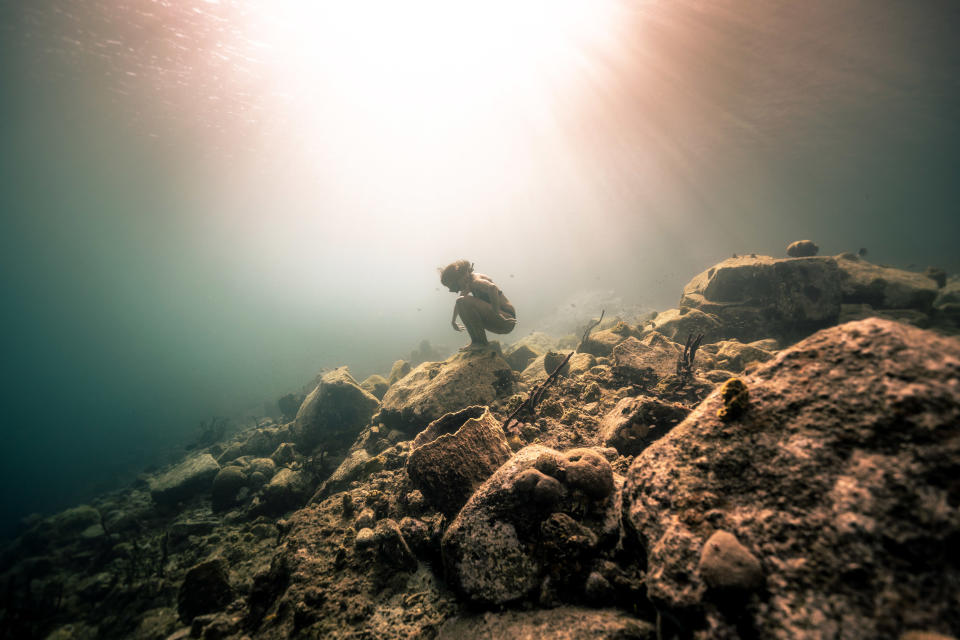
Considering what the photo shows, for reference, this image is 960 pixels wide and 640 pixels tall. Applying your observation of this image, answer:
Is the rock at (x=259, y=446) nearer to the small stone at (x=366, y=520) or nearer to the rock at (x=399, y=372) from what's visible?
the rock at (x=399, y=372)

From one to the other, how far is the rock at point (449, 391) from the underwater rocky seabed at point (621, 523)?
0.08 m

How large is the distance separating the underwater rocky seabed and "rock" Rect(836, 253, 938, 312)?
63 centimetres

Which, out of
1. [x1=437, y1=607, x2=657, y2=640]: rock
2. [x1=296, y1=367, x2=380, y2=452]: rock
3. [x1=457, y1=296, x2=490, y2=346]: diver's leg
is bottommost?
[x1=437, y1=607, x2=657, y2=640]: rock

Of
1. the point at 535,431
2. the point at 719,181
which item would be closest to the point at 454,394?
the point at 535,431

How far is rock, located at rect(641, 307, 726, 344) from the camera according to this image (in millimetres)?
8789

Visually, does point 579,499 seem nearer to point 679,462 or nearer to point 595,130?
point 679,462

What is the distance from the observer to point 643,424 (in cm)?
411

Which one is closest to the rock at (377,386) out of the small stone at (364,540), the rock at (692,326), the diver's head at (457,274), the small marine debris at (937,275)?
the diver's head at (457,274)

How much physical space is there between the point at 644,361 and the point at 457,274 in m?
5.35

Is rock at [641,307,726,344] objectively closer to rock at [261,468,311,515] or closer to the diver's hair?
the diver's hair

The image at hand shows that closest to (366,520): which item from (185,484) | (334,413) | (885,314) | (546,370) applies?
(334,413)

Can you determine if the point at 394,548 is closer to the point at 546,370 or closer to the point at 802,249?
the point at 546,370

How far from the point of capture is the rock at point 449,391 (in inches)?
267

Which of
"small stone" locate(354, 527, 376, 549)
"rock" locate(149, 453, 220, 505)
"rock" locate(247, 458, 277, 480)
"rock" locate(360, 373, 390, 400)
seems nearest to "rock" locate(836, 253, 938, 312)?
"small stone" locate(354, 527, 376, 549)
